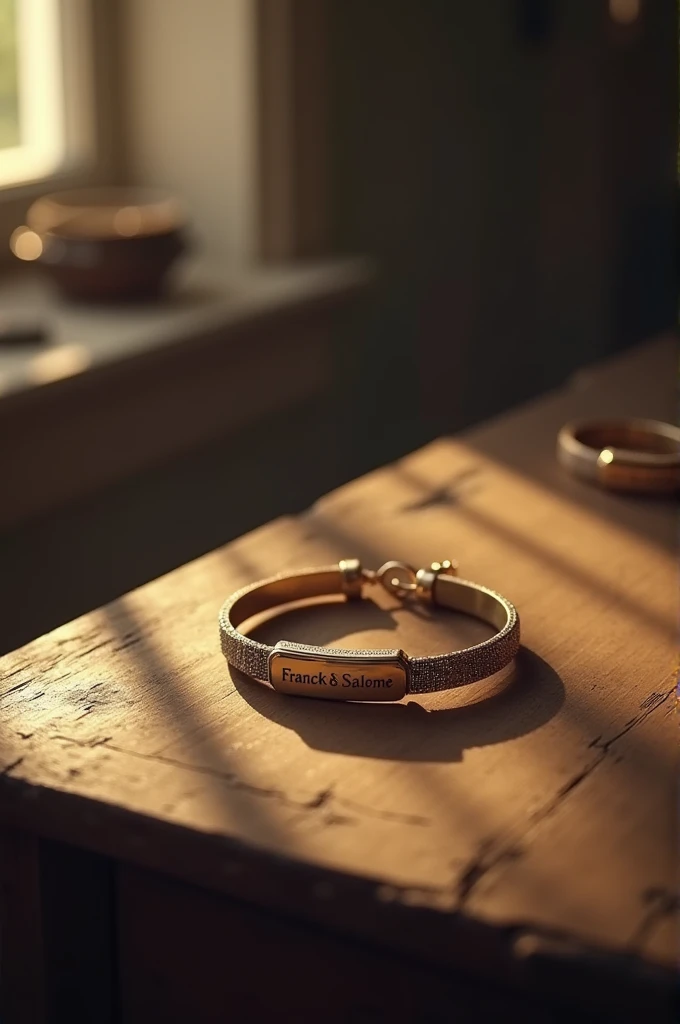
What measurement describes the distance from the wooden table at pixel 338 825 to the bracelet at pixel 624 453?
0.66 ft

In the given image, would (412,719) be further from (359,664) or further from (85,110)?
(85,110)

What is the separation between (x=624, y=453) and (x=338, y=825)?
555mm

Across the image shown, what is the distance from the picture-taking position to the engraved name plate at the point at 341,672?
0.72m

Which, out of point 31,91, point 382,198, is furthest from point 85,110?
point 382,198

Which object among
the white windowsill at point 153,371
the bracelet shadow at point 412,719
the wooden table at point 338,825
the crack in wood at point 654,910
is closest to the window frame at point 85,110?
the white windowsill at point 153,371

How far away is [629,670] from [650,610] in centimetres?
10

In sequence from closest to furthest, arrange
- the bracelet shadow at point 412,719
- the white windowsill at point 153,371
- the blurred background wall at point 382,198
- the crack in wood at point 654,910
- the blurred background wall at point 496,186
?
the crack in wood at point 654,910
the bracelet shadow at point 412,719
the white windowsill at point 153,371
the blurred background wall at point 382,198
the blurred background wall at point 496,186

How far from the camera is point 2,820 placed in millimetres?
667

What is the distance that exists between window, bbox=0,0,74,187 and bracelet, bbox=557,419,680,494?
93cm

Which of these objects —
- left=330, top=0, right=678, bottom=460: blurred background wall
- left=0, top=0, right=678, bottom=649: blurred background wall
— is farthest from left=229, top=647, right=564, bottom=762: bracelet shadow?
left=330, top=0, right=678, bottom=460: blurred background wall

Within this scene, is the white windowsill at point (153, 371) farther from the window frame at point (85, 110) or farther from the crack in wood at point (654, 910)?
the crack in wood at point (654, 910)

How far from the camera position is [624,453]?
1082 millimetres

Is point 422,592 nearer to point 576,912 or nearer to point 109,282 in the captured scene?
point 576,912

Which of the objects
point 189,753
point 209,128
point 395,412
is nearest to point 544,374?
point 395,412
